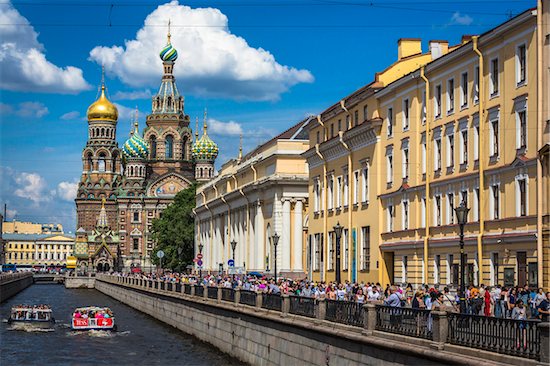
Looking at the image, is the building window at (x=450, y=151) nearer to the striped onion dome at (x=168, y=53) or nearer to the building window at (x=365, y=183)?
→ the building window at (x=365, y=183)

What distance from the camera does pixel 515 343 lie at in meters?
17.1

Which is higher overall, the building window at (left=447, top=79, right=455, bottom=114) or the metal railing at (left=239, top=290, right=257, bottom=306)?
the building window at (left=447, top=79, right=455, bottom=114)

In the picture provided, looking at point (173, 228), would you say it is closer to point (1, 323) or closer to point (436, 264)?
point (1, 323)

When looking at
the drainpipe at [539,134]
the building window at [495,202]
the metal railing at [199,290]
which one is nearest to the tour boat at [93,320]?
the metal railing at [199,290]

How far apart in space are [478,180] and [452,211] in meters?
2.72

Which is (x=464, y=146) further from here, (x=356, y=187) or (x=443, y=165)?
(x=356, y=187)

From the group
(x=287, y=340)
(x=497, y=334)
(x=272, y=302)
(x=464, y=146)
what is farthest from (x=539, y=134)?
(x=497, y=334)

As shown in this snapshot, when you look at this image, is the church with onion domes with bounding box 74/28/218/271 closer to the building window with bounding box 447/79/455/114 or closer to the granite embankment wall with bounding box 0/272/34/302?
the granite embankment wall with bounding box 0/272/34/302

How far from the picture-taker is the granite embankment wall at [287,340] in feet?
66.4

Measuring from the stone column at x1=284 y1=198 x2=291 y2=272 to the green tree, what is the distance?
46448 mm

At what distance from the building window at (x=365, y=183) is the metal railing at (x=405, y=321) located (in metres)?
26.5

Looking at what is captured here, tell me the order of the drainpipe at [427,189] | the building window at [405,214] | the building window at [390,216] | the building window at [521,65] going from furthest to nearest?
1. the building window at [390,216]
2. the building window at [405,214]
3. the drainpipe at [427,189]
4. the building window at [521,65]

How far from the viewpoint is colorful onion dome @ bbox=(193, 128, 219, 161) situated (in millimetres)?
180750

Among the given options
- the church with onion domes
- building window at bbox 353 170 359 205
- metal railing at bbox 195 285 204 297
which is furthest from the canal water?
the church with onion domes
